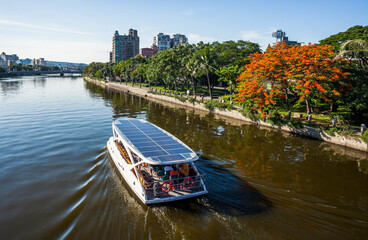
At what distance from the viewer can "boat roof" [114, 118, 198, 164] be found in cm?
1381

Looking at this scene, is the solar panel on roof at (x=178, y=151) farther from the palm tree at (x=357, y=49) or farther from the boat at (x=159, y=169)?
the palm tree at (x=357, y=49)

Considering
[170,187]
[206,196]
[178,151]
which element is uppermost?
[178,151]

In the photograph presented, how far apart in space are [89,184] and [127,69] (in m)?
86.6

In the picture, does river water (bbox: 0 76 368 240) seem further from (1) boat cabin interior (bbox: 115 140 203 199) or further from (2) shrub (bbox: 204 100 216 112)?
(2) shrub (bbox: 204 100 216 112)

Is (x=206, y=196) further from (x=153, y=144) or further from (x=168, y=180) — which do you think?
(x=153, y=144)

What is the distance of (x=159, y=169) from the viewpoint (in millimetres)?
14578

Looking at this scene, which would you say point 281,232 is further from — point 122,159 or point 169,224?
point 122,159

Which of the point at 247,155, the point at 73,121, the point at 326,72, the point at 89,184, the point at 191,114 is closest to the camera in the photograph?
the point at 89,184

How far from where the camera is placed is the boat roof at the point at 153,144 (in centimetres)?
1381

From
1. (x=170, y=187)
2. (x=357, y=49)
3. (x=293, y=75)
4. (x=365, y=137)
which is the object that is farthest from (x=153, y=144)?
(x=357, y=49)

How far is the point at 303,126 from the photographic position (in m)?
28.4

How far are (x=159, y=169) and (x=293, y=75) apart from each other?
22645 millimetres

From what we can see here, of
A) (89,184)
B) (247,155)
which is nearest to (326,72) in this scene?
(247,155)

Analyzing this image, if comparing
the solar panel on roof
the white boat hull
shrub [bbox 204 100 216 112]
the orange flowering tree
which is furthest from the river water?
shrub [bbox 204 100 216 112]
